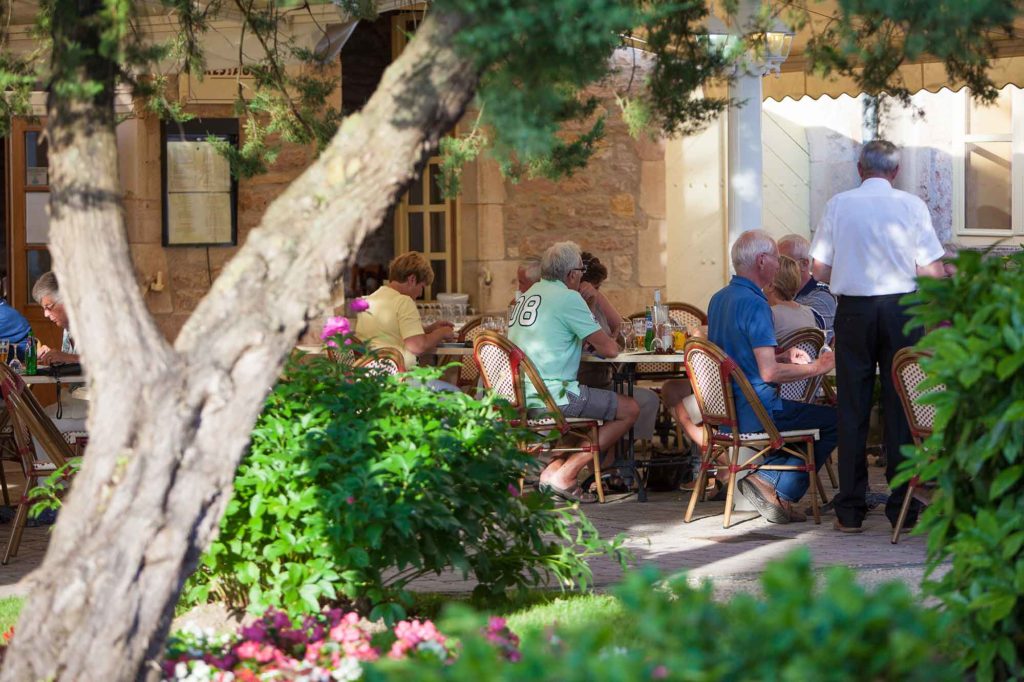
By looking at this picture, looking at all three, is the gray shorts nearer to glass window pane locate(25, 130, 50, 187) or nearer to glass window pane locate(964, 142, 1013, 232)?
glass window pane locate(25, 130, 50, 187)

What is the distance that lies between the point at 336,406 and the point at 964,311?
68.6 inches

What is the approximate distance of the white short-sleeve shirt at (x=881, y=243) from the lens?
19.5 ft

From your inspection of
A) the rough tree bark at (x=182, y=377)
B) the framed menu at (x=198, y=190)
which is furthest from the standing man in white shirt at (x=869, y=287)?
the framed menu at (x=198, y=190)

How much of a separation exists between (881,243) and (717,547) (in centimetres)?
141

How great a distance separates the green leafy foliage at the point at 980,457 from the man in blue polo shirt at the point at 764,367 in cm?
285

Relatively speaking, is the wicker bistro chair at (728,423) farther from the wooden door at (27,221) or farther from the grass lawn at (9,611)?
the wooden door at (27,221)

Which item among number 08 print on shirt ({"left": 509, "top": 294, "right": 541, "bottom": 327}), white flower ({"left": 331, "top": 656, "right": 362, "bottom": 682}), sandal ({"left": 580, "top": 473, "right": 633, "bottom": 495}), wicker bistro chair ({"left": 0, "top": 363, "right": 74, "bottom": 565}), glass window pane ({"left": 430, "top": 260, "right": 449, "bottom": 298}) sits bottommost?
sandal ({"left": 580, "top": 473, "right": 633, "bottom": 495})

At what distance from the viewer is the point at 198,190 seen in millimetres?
9922

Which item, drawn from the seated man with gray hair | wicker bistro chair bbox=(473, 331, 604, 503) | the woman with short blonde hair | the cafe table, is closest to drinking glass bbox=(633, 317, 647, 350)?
the cafe table

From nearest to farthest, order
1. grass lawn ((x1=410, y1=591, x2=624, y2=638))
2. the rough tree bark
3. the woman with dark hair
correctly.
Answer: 1. the rough tree bark
2. grass lawn ((x1=410, y1=591, x2=624, y2=638))
3. the woman with dark hair

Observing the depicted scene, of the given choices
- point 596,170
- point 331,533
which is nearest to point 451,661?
point 331,533

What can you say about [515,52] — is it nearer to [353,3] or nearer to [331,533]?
[331,533]

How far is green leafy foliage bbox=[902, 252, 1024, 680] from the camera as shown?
3.14 metres

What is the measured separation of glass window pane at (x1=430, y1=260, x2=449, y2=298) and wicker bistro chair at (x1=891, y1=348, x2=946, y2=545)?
19.0 feet
